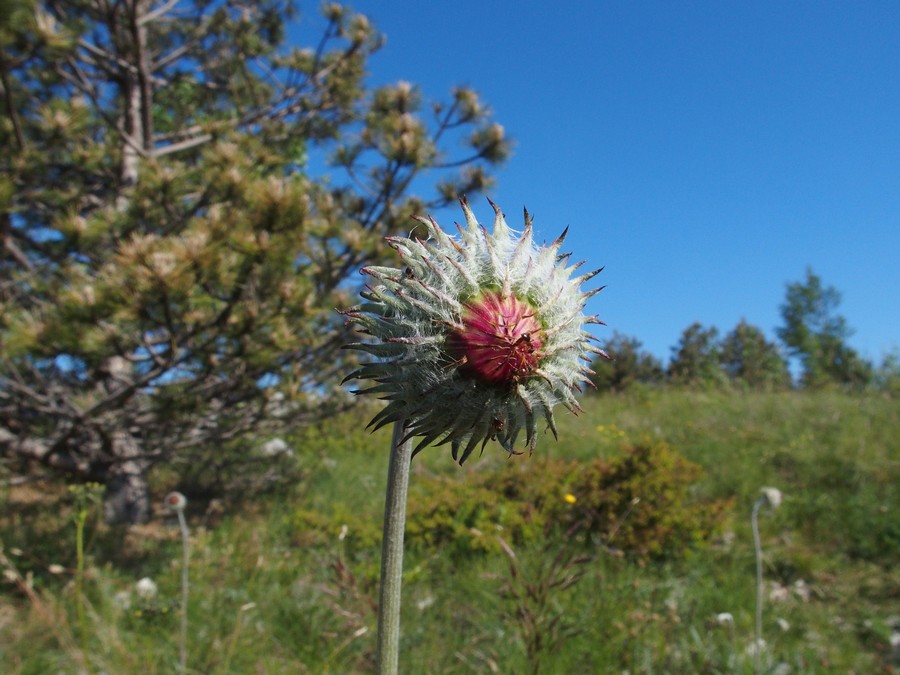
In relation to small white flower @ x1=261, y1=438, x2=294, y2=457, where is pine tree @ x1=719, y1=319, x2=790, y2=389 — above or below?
above

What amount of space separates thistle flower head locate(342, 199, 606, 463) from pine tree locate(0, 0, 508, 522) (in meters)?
2.60

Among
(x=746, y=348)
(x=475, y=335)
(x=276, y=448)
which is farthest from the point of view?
(x=746, y=348)

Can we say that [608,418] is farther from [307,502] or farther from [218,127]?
[218,127]

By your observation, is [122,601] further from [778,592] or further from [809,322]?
[809,322]

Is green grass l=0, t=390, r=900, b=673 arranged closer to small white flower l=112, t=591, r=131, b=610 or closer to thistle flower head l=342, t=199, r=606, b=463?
small white flower l=112, t=591, r=131, b=610

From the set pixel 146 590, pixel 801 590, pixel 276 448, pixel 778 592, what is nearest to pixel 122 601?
pixel 146 590

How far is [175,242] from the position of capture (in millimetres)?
3277

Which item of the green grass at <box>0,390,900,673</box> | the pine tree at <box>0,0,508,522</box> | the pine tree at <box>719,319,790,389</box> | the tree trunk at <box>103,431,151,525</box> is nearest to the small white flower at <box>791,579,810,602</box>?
the green grass at <box>0,390,900,673</box>

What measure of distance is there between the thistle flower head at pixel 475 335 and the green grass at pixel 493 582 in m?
0.98

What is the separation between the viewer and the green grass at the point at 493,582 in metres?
2.78

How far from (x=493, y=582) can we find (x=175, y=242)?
2.77 metres

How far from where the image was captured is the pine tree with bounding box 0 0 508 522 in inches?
138

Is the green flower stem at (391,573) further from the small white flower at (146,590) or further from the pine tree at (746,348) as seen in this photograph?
the pine tree at (746,348)

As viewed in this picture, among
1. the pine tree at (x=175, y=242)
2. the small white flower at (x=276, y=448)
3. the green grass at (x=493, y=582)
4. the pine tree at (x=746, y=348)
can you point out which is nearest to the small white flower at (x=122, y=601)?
the green grass at (x=493, y=582)
